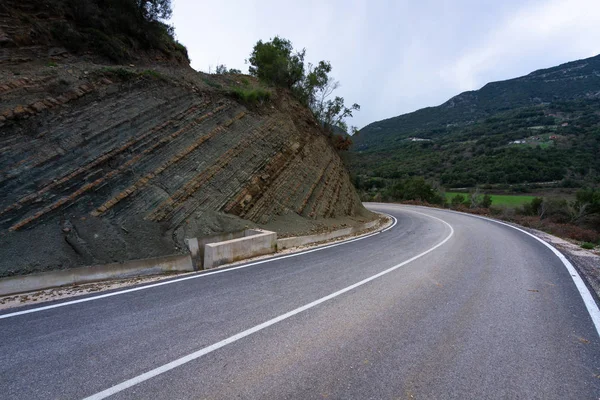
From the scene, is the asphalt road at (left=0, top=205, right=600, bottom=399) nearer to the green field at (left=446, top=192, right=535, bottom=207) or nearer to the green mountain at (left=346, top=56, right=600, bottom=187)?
the green mountain at (left=346, top=56, right=600, bottom=187)

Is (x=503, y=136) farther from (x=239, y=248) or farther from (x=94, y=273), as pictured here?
(x=94, y=273)

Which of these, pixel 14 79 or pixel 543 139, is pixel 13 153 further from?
pixel 543 139

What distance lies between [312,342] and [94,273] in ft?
18.2

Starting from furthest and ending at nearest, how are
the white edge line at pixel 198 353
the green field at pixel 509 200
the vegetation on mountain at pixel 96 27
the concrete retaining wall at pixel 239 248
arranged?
1. the green field at pixel 509 200
2. the vegetation on mountain at pixel 96 27
3. the concrete retaining wall at pixel 239 248
4. the white edge line at pixel 198 353

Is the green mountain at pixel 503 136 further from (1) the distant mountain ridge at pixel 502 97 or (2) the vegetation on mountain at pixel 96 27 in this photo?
(2) the vegetation on mountain at pixel 96 27

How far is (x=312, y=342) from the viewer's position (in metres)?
3.76

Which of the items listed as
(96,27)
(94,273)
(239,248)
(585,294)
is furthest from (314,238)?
(96,27)

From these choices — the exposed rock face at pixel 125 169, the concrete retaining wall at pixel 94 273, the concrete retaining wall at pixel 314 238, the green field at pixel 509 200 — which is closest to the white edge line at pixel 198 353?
the concrete retaining wall at pixel 94 273

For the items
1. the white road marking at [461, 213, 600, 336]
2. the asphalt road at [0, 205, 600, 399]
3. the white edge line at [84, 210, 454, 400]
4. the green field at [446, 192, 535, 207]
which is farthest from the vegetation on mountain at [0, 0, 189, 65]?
the green field at [446, 192, 535, 207]

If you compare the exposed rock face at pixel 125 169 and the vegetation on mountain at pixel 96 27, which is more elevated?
the vegetation on mountain at pixel 96 27

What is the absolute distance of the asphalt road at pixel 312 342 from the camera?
2.91m

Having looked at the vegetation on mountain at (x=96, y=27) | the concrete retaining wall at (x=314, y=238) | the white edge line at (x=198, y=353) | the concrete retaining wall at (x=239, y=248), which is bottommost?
the concrete retaining wall at (x=314, y=238)

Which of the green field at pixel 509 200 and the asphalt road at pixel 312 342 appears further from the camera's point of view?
the green field at pixel 509 200

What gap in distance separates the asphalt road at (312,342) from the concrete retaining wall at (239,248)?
134cm
